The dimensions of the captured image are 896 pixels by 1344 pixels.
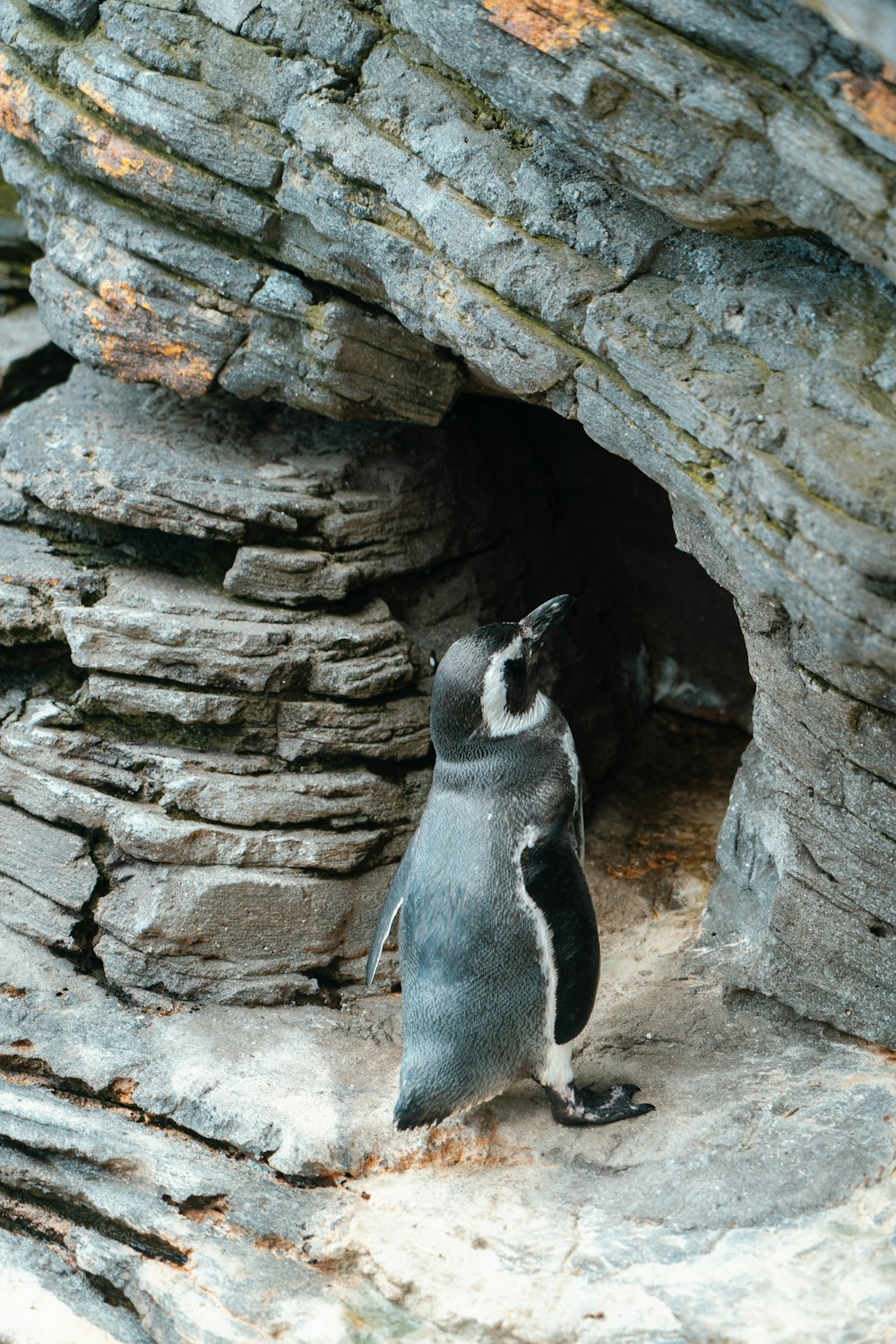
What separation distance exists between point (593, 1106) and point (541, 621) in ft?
4.49

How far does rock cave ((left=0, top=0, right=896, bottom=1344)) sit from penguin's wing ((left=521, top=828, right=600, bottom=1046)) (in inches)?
13.5

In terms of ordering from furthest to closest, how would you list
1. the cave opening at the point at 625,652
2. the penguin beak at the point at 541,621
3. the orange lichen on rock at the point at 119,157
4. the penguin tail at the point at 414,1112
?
the cave opening at the point at 625,652, the orange lichen on rock at the point at 119,157, the penguin beak at the point at 541,621, the penguin tail at the point at 414,1112

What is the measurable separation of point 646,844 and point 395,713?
129cm

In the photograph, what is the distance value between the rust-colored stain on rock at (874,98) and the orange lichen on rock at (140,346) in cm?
231

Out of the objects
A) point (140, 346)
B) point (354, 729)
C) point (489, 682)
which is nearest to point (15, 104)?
point (140, 346)

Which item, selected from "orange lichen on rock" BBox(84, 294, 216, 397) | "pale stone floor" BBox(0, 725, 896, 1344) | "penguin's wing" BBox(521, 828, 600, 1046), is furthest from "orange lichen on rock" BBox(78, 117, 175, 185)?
"pale stone floor" BBox(0, 725, 896, 1344)

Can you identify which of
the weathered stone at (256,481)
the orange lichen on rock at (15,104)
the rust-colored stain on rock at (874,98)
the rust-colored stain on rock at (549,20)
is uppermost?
the rust-colored stain on rock at (874,98)

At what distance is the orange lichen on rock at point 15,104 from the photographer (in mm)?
3965

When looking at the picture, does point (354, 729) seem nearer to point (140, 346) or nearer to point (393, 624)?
point (393, 624)

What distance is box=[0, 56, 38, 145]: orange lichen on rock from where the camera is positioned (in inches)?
156

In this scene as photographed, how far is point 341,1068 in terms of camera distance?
3.78 metres

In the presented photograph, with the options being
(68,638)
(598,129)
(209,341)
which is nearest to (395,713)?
(68,638)

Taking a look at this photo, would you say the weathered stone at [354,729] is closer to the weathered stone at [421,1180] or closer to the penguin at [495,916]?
the penguin at [495,916]

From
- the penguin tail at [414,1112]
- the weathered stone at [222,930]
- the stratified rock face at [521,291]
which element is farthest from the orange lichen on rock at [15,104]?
the penguin tail at [414,1112]
